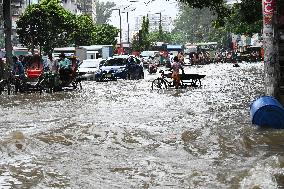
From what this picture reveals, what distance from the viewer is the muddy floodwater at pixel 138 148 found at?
7762 mm

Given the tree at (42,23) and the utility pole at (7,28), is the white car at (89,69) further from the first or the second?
the tree at (42,23)

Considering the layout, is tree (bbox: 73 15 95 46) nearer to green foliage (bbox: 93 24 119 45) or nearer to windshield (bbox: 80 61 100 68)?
green foliage (bbox: 93 24 119 45)

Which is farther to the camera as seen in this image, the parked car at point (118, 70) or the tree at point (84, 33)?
the tree at point (84, 33)

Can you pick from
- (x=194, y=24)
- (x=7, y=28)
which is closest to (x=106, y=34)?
(x=7, y=28)

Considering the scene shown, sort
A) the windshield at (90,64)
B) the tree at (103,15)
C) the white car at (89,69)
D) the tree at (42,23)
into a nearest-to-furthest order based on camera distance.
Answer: the white car at (89,69) < the windshield at (90,64) < the tree at (42,23) < the tree at (103,15)

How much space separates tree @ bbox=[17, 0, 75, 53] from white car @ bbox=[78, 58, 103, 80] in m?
12.0

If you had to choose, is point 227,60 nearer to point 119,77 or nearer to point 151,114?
point 119,77

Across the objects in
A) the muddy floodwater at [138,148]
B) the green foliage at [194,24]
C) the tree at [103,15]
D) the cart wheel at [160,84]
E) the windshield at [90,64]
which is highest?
the tree at [103,15]

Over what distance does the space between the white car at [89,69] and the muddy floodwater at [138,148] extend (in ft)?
61.6

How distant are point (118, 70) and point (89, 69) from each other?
353 cm

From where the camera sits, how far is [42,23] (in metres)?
48.9

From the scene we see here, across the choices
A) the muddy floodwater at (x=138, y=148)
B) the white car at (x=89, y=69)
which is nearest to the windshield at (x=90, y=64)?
the white car at (x=89, y=69)

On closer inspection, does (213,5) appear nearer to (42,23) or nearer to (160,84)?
(160,84)

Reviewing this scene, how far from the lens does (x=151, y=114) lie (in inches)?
599
